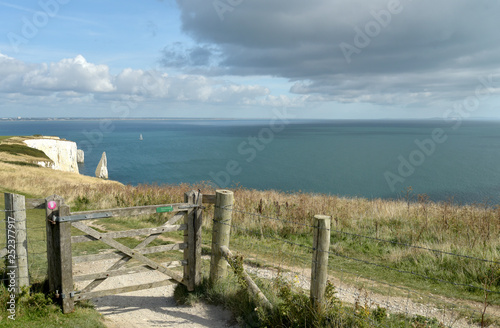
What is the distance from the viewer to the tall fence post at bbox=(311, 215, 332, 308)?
5078 millimetres

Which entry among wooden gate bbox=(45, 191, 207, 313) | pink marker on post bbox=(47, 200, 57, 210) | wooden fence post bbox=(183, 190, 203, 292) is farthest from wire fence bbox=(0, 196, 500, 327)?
pink marker on post bbox=(47, 200, 57, 210)

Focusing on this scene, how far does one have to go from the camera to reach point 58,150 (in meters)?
80.2

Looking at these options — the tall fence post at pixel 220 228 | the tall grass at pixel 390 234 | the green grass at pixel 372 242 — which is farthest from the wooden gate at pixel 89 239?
the green grass at pixel 372 242

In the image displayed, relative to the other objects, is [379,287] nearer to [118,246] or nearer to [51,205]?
[118,246]

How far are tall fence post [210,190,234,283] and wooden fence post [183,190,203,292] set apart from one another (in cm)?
30

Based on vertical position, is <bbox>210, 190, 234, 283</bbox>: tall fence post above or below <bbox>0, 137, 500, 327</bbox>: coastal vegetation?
above

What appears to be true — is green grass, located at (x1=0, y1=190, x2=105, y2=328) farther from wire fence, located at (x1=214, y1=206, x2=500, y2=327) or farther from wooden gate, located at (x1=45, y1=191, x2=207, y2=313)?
wire fence, located at (x1=214, y1=206, x2=500, y2=327)

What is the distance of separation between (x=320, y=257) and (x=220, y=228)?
2203 millimetres

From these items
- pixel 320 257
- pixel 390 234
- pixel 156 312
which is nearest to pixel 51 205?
pixel 156 312

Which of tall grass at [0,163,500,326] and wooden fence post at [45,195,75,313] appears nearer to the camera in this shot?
wooden fence post at [45,195,75,313]

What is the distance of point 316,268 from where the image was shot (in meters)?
5.15

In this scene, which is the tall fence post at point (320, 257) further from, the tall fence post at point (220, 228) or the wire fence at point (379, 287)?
the tall fence post at point (220, 228)

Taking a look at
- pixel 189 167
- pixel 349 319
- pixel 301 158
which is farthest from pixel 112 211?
pixel 301 158

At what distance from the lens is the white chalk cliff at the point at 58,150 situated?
240 feet
